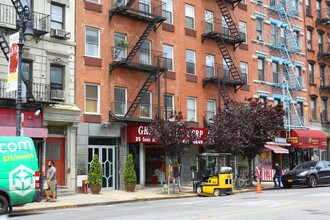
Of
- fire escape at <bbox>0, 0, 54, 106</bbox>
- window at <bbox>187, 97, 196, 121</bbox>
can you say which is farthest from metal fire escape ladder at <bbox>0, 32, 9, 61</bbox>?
window at <bbox>187, 97, 196, 121</bbox>

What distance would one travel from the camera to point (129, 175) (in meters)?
25.6

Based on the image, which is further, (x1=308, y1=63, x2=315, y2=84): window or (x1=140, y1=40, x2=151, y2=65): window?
(x1=308, y1=63, x2=315, y2=84): window

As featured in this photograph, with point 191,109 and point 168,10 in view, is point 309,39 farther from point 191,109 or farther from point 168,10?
point 168,10

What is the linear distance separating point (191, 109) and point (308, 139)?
12413 millimetres

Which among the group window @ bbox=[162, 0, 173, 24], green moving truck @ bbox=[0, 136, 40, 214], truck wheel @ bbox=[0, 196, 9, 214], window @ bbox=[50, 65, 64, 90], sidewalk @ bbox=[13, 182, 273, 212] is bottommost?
sidewalk @ bbox=[13, 182, 273, 212]

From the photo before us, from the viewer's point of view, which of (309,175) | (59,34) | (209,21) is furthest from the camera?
(209,21)

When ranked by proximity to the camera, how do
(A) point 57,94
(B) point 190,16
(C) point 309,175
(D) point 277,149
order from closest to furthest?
(A) point 57,94
(C) point 309,175
(B) point 190,16
(D) point 277,149

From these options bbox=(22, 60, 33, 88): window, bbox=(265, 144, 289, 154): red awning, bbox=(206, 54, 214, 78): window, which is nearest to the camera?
bbox=(22, 60, 33, 88): window

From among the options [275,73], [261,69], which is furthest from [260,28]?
[275,73]

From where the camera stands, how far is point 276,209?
14898 mm

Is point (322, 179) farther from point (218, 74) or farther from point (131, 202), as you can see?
point (131, 202)

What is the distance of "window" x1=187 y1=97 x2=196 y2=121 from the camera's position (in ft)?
105

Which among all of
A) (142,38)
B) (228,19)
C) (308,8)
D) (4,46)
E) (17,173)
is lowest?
(17,173)

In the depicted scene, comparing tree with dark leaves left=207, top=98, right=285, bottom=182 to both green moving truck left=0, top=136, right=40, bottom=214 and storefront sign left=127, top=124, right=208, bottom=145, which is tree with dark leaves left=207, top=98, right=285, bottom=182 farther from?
green moving truck left=0, top=136, right=40, bottom=214
